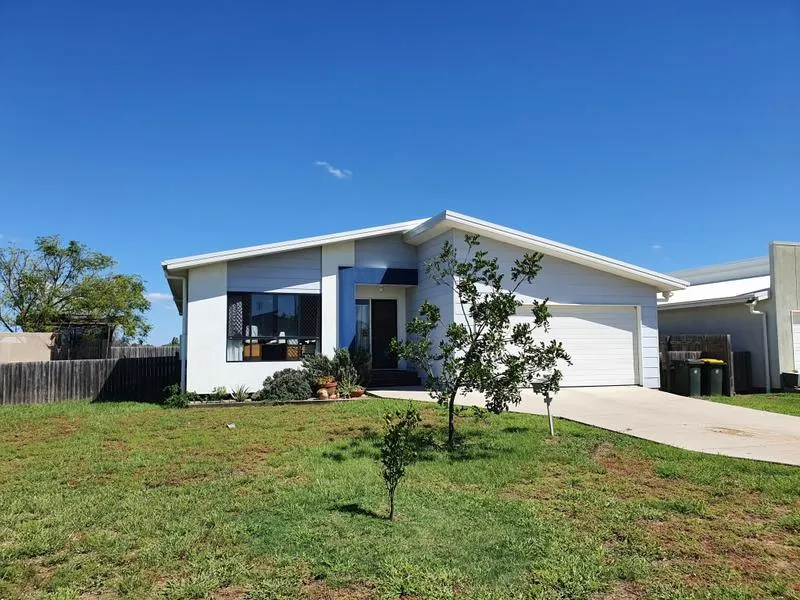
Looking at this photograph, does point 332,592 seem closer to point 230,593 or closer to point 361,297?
point 230,593

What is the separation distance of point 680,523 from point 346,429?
546 cm

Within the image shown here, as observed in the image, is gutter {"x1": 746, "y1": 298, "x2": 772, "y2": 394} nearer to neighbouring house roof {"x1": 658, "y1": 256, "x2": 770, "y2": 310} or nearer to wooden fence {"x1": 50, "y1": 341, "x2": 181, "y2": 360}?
neighbouring house roof {"x1": 658, "y1": 256, "x2": 770, "y2": 310}

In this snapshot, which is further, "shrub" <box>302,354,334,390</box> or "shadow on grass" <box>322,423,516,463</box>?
"shrub" <box>302,354,334,390</box>

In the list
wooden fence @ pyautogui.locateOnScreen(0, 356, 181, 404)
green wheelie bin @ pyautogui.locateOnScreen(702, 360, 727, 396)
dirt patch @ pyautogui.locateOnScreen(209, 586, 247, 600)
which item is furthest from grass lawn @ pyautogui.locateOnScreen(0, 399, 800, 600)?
green wheelie bin @ pyautogui.locateOnScreen(702, 360, 727, 396)

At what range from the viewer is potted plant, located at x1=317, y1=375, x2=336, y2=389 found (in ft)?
42.7

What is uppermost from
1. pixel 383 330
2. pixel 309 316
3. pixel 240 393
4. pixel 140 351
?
pixel 309 316

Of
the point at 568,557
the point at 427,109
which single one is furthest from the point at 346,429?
the point at 427,109

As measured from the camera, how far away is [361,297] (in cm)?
1559

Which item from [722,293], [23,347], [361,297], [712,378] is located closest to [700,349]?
[712,378]

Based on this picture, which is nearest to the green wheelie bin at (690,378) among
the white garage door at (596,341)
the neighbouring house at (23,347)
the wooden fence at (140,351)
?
the white garage door at (596,341)

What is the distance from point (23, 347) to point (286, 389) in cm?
1307

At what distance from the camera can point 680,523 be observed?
4.61 metres

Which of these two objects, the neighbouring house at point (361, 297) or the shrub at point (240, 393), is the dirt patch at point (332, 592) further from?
the shrub at point (240, 393)

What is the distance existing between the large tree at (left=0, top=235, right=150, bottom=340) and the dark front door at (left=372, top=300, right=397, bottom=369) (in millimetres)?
14690
